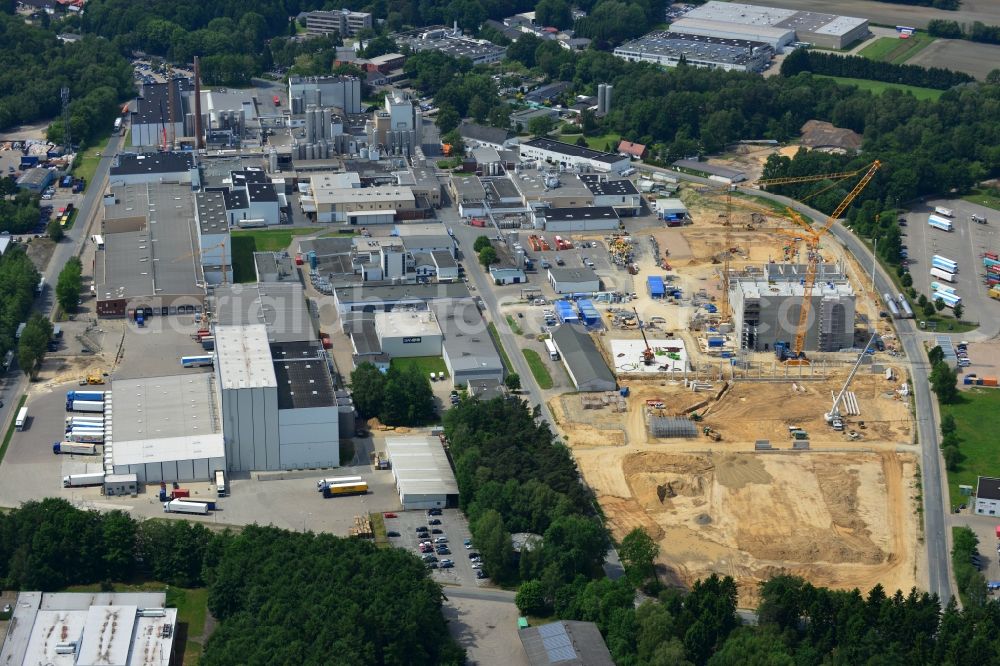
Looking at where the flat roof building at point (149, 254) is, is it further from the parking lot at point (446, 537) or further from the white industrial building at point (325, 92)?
the parking lot at point (446, 537)

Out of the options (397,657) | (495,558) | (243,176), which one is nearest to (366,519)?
(495,558)

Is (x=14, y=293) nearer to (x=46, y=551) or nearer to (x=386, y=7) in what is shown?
(x=46, y=551)

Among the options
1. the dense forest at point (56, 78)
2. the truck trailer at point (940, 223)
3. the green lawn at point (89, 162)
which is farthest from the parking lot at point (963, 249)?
the dense forest at point (56, 78)

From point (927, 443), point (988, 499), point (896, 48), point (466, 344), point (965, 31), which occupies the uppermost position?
point (965, 31)

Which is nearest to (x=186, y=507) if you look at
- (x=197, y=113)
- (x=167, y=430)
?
(x=167, y=430)

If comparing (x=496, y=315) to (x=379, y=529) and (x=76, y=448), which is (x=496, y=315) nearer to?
(x=379, y=529)

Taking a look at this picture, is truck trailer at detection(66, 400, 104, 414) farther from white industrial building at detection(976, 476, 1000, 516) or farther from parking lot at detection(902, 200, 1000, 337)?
parking lot at detection(902, 200, 1000, 337)

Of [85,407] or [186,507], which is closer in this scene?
[186,507]

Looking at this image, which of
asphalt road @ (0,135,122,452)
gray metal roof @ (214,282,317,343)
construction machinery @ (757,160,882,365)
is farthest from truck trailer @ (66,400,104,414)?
construction machinery @ (757,160,882,365)
